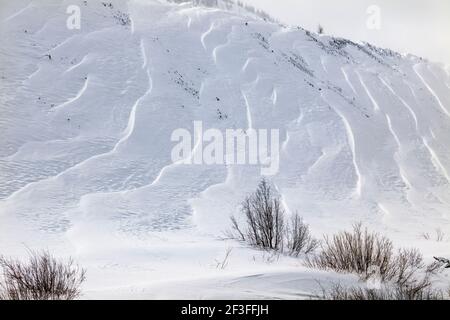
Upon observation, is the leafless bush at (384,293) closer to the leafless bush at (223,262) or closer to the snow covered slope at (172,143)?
the snow covered slope at (172,143)

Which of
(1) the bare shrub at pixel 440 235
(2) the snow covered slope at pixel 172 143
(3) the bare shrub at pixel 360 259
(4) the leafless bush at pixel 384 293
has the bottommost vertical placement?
(4) the leafless bush at pixel 384 293

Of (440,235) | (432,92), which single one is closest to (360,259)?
(440,235)

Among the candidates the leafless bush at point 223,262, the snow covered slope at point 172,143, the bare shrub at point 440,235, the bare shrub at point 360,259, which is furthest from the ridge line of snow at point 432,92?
the leafless bush at point 223,262

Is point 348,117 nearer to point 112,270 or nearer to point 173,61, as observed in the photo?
point 173,61

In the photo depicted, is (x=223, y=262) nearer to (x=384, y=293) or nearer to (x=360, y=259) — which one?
(x=360, y=259)

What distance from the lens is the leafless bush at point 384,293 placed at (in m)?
4.66

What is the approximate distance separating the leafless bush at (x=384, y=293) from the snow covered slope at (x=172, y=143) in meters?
0.40

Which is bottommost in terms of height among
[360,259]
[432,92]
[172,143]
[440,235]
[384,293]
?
[384,293]

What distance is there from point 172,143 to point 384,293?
825 cm

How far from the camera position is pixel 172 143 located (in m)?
Result: 12.5

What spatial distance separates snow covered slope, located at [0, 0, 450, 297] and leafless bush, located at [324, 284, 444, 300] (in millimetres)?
399

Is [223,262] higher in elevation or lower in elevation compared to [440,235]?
lower

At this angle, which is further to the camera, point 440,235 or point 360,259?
point 440,235

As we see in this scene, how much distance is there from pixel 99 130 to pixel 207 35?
24.1 ft
